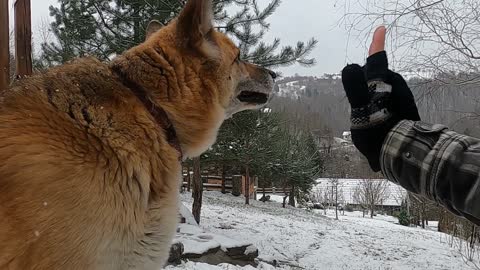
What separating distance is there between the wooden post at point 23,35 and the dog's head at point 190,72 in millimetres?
2062

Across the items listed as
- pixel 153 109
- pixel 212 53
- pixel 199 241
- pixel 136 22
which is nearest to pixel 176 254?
pixel 199 241

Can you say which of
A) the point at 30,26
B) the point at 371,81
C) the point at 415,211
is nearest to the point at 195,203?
the point at 30,26

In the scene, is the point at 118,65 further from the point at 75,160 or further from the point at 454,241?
the point at 454,241

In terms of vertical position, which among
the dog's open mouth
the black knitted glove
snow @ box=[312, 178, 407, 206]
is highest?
the dog's open mouth

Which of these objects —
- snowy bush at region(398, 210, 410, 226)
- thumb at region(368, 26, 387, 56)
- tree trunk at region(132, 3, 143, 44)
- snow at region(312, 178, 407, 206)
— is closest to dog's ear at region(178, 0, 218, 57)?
thumb at region(368, 26, 387, 56)

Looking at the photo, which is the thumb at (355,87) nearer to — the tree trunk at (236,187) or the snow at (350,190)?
the tree trunk at (236,187)

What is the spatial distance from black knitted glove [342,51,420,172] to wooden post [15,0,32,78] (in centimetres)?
349

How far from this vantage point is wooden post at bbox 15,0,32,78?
392 cm

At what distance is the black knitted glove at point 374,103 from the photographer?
4.56 feet

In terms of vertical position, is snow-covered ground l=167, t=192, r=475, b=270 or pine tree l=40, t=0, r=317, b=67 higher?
pine tree l=40, t=0, r=317, b=67

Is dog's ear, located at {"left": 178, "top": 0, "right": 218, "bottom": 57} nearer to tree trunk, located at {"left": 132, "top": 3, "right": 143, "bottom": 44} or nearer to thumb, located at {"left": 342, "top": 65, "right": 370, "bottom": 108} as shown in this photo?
thumb, located at {"left": 342, "top": 65, "right": 370, "bottom": 108}

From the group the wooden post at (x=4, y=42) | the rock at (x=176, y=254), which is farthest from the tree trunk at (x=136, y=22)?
the wooden post at (x=4, y=42)

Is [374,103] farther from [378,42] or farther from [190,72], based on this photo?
[190,72]

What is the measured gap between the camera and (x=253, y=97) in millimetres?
3209
